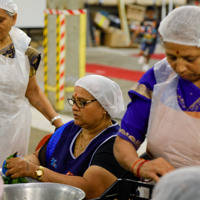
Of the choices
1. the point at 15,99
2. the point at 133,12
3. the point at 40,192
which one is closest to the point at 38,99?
the point at 15,99

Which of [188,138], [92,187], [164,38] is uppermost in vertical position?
[164,38]

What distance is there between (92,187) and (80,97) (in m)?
0.56

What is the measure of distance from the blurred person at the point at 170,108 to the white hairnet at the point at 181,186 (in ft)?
2.19

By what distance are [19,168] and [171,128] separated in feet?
3.05

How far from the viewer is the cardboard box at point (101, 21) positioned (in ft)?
64.8

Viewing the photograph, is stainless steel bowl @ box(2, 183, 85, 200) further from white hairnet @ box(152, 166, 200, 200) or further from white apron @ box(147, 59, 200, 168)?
white hairnet @ box(152, 166, 200, 200)

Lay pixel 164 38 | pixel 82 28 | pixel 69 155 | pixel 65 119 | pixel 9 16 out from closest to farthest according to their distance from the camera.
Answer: pixel 164 38
pixel 69 155
pixel 9 16
pixel 65 119
pixel 82 28

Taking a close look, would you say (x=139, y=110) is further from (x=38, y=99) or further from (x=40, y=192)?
(x=38, y=99)

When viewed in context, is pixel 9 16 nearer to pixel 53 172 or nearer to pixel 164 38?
pixel 53 172

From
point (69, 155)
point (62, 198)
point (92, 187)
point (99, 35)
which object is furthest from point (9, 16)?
point (99, 35)

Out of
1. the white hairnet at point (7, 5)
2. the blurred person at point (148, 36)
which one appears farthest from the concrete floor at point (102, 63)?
the white hairnet at point (7, 5)

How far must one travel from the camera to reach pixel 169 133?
217 cm

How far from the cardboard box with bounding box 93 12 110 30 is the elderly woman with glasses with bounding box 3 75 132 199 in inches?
663

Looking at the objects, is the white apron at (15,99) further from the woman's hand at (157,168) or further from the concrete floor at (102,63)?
the concrete floor at (102,63)
